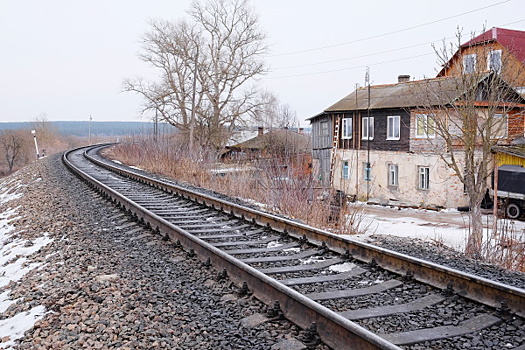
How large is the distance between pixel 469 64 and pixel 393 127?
20156 millimetres

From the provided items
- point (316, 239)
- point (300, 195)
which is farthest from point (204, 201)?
point (316, 239)

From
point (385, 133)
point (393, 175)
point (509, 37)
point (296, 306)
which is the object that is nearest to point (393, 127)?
point (385, 133)

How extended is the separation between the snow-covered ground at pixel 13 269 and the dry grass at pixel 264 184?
483 cm

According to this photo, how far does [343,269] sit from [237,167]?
1361cm

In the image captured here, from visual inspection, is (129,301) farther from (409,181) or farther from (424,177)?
(409,181)

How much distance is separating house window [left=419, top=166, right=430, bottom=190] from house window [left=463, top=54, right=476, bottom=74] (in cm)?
1816

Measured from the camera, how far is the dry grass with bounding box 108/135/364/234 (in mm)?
9711

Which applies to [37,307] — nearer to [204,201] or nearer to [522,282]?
[522,282]

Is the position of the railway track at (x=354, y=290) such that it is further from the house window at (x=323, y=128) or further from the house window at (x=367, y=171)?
the house window at (x=323, y=128)

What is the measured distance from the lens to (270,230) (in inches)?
301

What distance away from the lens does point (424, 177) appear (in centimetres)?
2939

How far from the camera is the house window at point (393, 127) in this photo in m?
31.2

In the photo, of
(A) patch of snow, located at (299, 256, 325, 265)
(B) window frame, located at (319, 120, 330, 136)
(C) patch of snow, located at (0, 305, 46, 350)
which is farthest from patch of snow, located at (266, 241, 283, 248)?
(B) window frame, located at (319, 120, 330, 136)

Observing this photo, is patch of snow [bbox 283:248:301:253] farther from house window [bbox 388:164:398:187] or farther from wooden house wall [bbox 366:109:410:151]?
house window [bbox 388:164:398:187]
